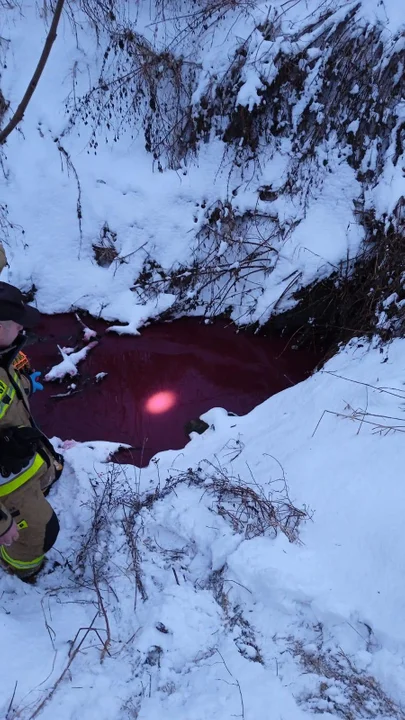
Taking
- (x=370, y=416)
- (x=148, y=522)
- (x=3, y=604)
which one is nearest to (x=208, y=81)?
(x=370, y=416)

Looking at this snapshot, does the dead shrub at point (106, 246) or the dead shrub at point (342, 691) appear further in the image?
the dead shrub at point (106, 246)

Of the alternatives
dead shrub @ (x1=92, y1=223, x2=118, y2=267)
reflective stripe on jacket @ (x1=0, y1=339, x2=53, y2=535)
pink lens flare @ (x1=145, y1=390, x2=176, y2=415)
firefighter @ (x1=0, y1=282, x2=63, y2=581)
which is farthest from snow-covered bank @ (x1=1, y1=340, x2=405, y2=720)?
dead shrub @ (x1=92, y1=223, x2=118, y2=267)

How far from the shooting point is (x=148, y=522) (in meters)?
3.04

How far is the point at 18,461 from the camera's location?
212 cm

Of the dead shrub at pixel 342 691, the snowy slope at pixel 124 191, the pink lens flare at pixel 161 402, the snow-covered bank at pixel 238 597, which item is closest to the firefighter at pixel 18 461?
the snow-covered bank at pixel 238 597

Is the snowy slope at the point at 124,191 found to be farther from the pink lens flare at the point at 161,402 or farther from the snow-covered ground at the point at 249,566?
the pink lens flare at the point at 161,402

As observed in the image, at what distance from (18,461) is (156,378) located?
2701 millimetres

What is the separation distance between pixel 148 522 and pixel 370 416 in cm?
167

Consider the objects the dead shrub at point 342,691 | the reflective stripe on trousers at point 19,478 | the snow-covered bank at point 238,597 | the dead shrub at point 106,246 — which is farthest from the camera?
the dead shrub at point 106,246

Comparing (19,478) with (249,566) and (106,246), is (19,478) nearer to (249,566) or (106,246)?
(249,566)

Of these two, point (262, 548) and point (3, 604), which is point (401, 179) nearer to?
point (262, 548)

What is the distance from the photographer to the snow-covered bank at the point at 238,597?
2029mm

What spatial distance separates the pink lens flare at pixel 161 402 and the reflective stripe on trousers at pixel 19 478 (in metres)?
2.22

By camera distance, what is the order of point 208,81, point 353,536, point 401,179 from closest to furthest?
1. point 353,536
2. point 401,179
3. point 208,81
